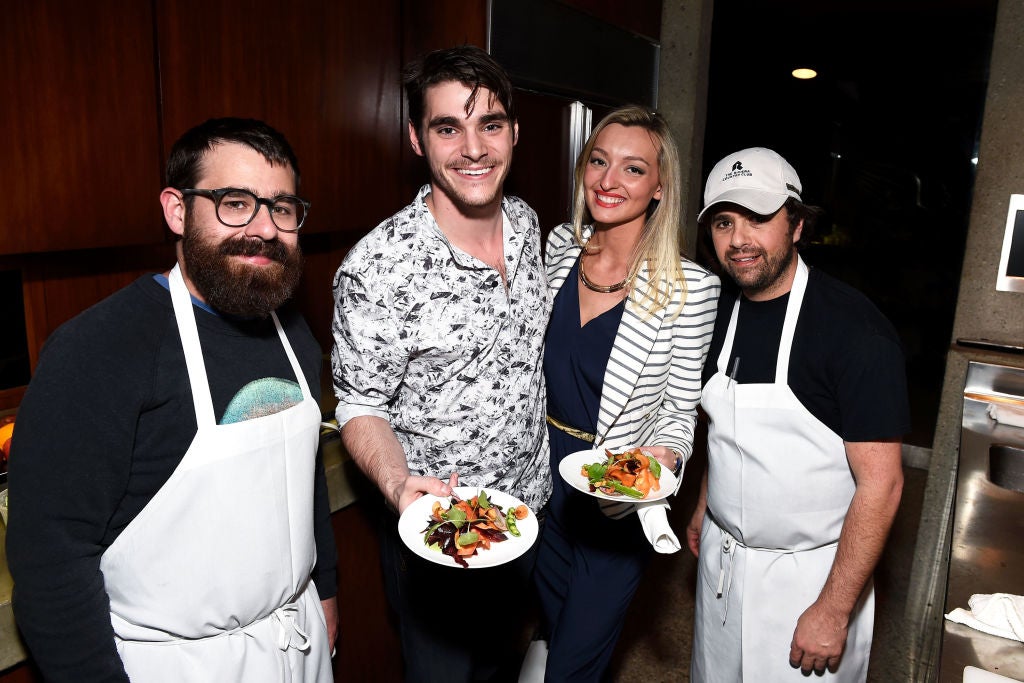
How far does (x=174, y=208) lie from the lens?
127 centimetres

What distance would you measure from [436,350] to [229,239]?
529mm

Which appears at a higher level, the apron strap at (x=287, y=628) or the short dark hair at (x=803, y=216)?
the short dark hair at (x=803, y=216)

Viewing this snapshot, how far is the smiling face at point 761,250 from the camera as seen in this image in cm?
171

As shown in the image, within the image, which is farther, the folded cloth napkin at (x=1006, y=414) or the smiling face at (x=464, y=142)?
the folded cloth napkin at (x=1006, y=414)

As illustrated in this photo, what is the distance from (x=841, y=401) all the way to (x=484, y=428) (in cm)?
A: 81

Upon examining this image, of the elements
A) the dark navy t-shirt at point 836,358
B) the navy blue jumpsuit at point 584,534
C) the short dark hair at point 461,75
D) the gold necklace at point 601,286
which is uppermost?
the short dark hair at point 461,75

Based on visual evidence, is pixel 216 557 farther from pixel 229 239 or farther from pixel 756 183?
pixel 756 183

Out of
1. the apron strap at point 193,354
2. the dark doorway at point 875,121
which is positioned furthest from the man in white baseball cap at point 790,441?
the dark doorway at point 875,121

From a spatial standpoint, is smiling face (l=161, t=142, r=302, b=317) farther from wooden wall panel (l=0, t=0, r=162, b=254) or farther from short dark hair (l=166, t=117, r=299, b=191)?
wooden wall panel (l=0, t=0, r=162, b=254)

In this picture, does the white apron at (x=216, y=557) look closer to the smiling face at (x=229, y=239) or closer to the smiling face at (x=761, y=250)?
the smiling face at (x=229, y=239)

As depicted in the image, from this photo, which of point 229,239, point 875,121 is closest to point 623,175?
point 229,239

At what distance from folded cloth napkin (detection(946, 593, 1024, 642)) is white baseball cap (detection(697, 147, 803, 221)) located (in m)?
0.91

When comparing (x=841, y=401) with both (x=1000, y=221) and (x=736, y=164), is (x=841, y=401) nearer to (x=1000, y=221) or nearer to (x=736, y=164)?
(x=736, y=164)

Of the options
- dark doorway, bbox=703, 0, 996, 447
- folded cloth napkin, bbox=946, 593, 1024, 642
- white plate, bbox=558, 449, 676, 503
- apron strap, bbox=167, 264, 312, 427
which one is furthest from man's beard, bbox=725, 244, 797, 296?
dark doorway, bbox=703, 0, 996, 447
